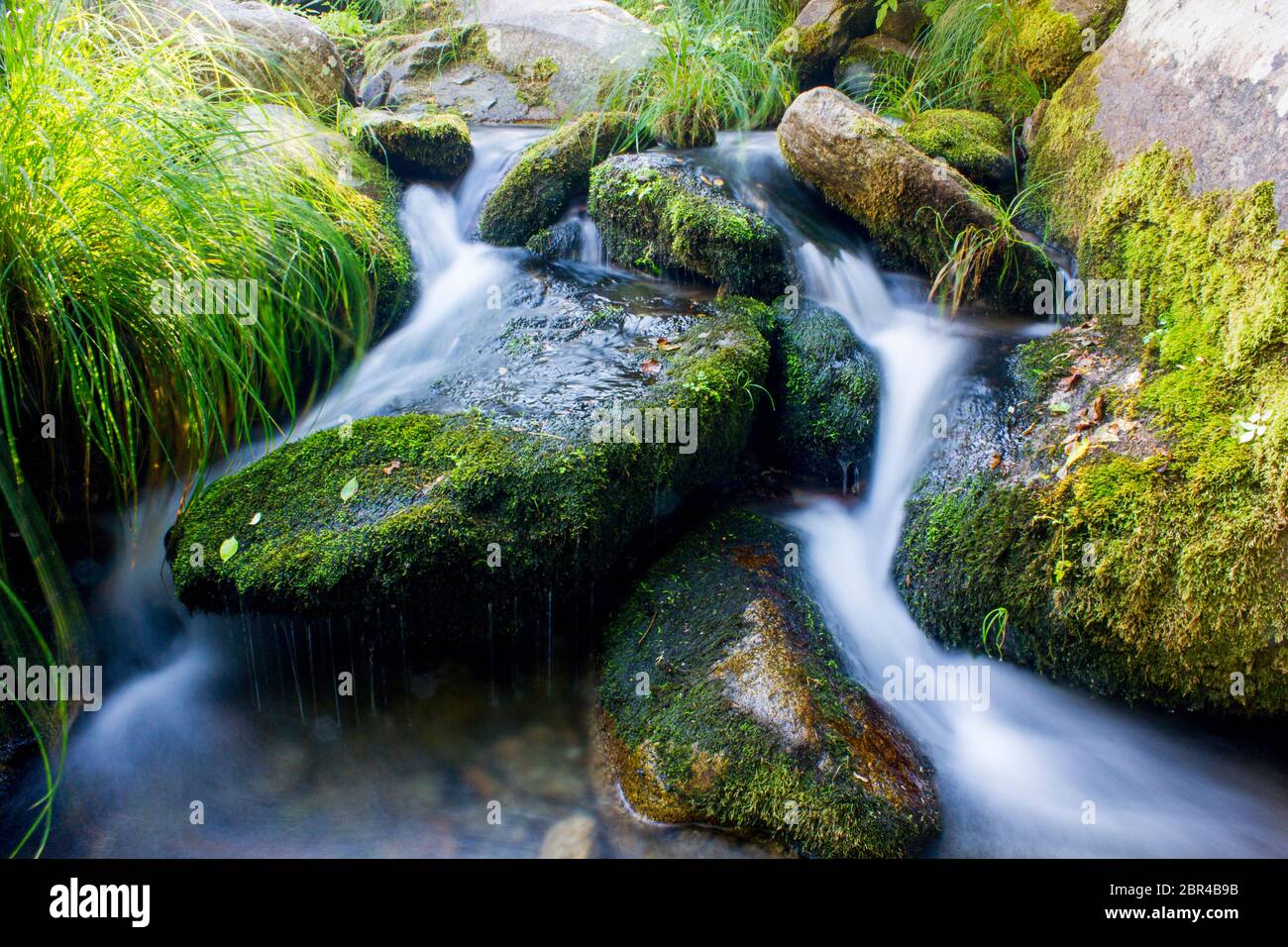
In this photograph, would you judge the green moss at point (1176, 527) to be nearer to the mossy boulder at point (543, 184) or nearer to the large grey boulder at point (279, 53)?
the mossy boulder at point (543, 184)

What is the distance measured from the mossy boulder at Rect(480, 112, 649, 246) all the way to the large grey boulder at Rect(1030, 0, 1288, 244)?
9.46 ft

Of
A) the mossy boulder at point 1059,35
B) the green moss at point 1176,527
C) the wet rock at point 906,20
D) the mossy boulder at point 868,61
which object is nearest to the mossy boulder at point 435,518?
the green moss at point 1176,527

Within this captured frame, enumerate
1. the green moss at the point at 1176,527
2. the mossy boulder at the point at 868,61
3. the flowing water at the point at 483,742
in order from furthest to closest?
the mossy boulder at the point at 868,61, the green moss at the point at 1176,527, the flowing water at the point at 483,742

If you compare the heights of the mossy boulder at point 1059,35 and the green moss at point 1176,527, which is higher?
the mossy boulder at point 1059,35

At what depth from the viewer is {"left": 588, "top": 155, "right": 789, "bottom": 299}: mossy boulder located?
4.73m

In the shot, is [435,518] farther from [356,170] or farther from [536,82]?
[536,82]

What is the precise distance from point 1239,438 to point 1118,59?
3.04 metres

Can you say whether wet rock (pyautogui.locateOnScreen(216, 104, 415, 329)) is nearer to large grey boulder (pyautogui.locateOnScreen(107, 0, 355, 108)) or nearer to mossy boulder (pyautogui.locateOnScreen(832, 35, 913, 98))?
large grey boulder (pyautogui.locateOnScreen(107, 0, 355, 108))

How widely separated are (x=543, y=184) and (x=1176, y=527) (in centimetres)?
438

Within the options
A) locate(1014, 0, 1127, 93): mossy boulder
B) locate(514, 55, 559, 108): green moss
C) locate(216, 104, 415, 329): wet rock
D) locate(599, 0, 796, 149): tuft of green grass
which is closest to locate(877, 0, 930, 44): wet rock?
locate(599, 0, 796, 149): tuft of green grass

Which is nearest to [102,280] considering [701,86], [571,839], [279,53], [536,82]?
[571,839]

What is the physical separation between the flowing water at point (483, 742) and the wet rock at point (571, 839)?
0.02 meters

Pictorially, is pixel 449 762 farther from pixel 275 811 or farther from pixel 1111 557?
pixel 1111 557

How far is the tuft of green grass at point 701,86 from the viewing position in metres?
6.16
